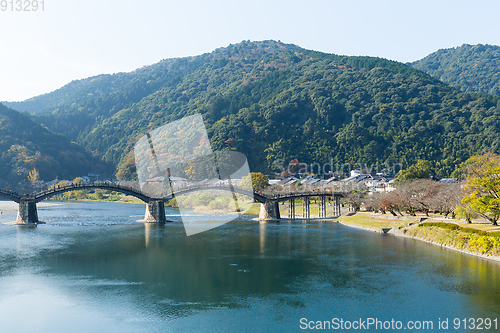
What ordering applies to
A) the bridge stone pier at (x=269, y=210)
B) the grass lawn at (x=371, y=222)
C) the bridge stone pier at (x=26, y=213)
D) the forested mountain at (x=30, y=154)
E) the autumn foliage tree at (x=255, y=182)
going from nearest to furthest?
the grass lawn at (x=371, y=222), the bridge stone pier at (x=26, y=213), the bridge stone pier at (x=269, y=210), the autumn foliage tree at (x=255, y=182), the forested mountain at (x=30, y=154)

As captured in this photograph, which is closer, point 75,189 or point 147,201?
point 75,189

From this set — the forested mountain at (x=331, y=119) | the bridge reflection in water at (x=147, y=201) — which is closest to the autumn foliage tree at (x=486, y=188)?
the bridge reflection in water at (x=147, y=201)

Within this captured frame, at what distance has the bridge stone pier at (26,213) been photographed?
1962 inches

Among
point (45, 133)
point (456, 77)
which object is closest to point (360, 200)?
point (45, 133)

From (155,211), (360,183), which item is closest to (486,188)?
(155,211)

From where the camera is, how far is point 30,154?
106562 millimetres

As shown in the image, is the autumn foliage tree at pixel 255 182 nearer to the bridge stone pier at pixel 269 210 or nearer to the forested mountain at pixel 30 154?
the bridge stone pier at pixel 269 210

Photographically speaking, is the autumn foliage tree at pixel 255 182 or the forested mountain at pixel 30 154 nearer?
the autumn foliage tree at pixel 255 182

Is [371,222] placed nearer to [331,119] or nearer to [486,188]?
[486,188]

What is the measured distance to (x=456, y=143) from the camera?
96.2m

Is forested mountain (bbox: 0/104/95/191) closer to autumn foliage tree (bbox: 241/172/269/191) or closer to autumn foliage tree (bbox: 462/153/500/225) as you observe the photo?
autumn foliage tree (bbox: 241/172/269/191)

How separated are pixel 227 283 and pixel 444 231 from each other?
854 inches

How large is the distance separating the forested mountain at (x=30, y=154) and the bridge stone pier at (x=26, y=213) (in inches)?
2202

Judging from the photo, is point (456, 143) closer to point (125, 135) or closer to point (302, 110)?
point (302, 110)
